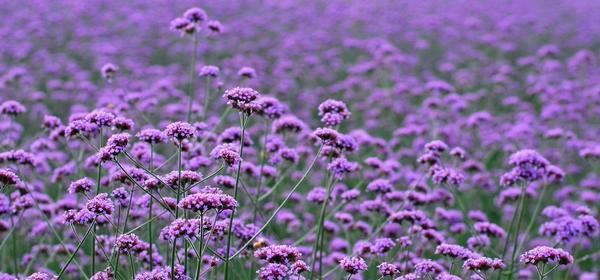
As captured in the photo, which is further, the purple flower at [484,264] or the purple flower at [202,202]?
the purple flower at [484,264]

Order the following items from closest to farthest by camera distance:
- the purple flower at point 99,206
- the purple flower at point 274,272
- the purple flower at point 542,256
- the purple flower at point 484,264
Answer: the purple flower at point 274,272, the purple flower at point 99,206, the purple flower at point 542,256, the purple flower at point 484,264

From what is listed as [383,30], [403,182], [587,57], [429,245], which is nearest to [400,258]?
[429,245]

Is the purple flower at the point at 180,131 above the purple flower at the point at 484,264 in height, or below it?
above

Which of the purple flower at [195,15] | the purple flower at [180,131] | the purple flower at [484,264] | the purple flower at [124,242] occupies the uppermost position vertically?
the purple flower at [195,15]

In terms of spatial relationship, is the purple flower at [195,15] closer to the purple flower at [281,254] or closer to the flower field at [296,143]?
the flower field at [296,143]

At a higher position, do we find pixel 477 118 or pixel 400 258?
pixel 477 118

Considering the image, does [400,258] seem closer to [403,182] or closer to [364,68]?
[403,182]

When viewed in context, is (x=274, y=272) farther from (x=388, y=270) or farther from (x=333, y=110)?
(x=333, y=110)

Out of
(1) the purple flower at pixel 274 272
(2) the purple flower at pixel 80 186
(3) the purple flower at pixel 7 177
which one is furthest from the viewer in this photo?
(3) the purple flower at pixel 7 177

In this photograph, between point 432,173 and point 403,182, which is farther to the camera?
point 403,182

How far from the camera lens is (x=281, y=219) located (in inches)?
279

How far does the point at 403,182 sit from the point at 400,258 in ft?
11.9

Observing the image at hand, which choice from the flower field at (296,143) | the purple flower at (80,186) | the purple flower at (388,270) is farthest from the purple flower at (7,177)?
the purple flower at (388,270)

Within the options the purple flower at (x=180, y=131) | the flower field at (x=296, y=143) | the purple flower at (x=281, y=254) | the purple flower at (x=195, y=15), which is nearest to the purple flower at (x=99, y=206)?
the flower field at (x=296, y=143)
